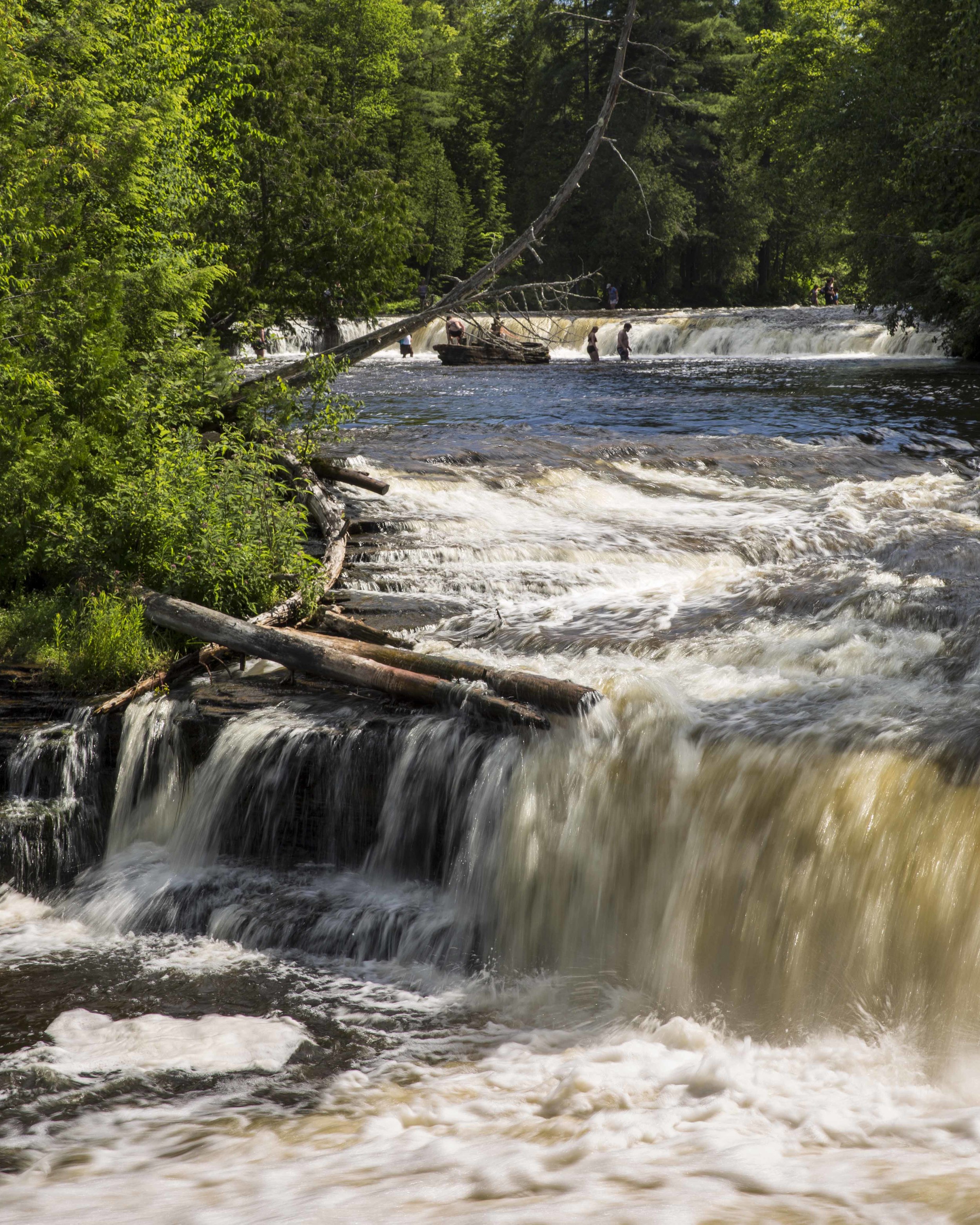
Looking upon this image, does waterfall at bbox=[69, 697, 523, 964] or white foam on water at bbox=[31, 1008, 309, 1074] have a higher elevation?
waterfall at bbox=[69, 697, 523, 964]

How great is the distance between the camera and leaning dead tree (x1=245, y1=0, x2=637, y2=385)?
1302cm

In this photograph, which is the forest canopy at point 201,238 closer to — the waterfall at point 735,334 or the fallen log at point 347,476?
the fallen log at point 347,476

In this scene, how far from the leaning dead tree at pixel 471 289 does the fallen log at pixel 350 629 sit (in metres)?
5.06

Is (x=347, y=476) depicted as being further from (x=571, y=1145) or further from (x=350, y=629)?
(x=571, y=1145)

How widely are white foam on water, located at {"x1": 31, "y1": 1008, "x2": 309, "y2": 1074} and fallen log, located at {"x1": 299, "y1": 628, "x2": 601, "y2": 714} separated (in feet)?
8.08

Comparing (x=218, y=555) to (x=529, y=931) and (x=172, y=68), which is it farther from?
(x=172, y=68)

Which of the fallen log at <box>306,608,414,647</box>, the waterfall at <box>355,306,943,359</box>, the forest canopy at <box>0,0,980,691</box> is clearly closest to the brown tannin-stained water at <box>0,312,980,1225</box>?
the fallen log at <box>306,608,414,647</box>

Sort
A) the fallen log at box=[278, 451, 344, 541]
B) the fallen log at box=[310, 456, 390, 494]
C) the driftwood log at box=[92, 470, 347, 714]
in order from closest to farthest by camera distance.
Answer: the driftwood log at box=[92, 470, 347, 714], the fallen log at box=[278, 451, 344, 541], the fallen log at box=[310, 456, 390, 494]

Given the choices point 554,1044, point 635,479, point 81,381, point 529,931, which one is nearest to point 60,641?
point 81,381

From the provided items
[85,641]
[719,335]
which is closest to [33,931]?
[85,641]

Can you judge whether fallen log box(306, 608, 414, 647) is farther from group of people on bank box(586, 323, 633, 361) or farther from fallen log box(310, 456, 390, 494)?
group of people on bank box(586, 323, 633, 361)

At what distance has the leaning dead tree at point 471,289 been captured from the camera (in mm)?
13023

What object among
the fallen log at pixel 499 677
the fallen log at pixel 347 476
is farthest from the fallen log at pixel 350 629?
the fallen log at pixel 347 476

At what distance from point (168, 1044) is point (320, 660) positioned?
303 centimetres
